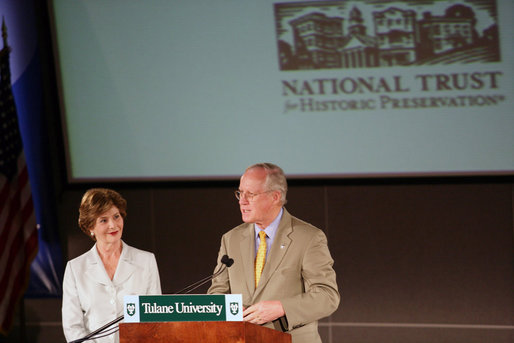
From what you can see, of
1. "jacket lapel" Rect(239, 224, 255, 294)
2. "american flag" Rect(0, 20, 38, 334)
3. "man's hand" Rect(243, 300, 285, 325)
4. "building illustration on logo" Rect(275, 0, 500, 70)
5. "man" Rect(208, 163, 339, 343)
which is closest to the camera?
"man's hand" Rect(243, 300, 285, 325)

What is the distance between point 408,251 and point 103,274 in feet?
9.26

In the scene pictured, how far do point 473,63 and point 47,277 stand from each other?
3.85 metres

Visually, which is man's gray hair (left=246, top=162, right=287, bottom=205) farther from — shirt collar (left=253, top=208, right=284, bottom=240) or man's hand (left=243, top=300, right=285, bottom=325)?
man's hand (left=243, top=300, right=285, bottom=325)

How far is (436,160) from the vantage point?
5379mm

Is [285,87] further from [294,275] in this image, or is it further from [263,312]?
[263,312]

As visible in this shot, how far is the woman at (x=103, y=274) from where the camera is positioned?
11.2 feet

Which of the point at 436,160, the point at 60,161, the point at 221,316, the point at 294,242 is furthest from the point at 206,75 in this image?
the point at 221,316

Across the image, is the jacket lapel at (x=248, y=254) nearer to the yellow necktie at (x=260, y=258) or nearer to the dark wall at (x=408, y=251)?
the yellow necktie at (x=260, y=258)

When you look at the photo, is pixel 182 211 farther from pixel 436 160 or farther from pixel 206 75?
pixel 436 160

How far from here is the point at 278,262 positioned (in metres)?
3.09

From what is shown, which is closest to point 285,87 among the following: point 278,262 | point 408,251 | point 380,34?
point 380,34

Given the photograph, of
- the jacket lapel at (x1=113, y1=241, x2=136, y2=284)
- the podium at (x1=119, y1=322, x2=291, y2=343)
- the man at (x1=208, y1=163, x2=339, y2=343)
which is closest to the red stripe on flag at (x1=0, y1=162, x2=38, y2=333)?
the jacket lapel at (x1=113, y1=241, x2=136, y2=284)

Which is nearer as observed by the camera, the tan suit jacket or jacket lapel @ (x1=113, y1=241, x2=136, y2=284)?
the tan suit jacket

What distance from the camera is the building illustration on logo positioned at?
17.2 feet
